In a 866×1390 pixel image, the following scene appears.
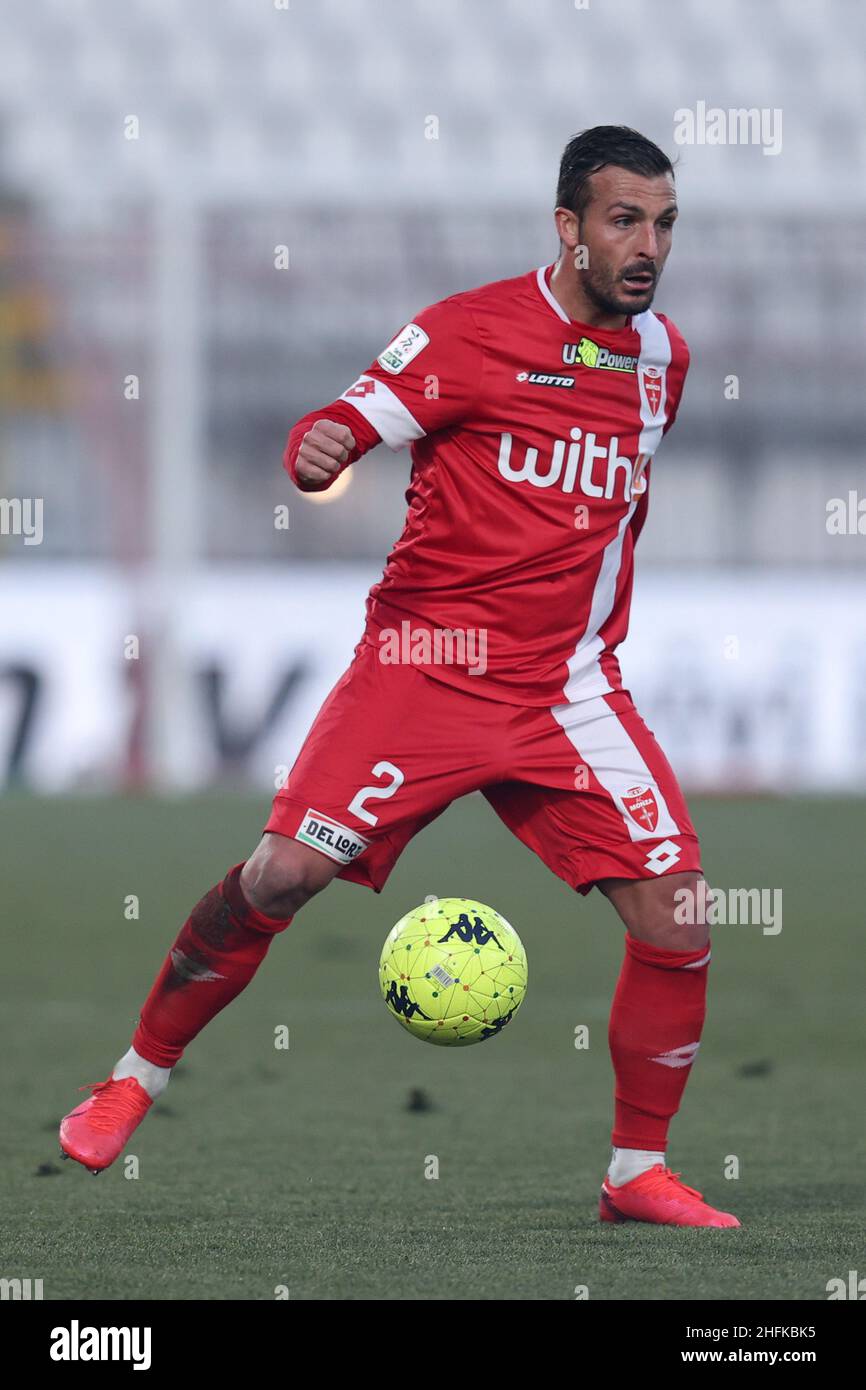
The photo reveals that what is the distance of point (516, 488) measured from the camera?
4.46m

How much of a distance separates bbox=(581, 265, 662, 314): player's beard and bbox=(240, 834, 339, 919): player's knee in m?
1.22

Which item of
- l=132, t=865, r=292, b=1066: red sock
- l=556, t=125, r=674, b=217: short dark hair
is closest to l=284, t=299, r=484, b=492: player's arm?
l=556, t=125, r=674, b=217: short dark hair

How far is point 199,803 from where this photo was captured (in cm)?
1680

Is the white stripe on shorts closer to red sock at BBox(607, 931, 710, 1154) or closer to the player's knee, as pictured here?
red sock at BBox(607, 931, 710, 1154)

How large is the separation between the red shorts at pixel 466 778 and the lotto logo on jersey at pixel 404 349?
0.59 metres

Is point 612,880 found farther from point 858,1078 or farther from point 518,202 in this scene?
point 518,202

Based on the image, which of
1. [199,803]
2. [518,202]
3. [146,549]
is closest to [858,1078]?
[199,803]

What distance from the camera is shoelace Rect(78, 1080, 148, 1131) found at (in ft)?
14.5

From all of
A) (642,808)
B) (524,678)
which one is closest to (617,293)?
(524,678)

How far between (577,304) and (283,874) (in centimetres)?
128

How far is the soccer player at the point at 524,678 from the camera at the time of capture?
4.37 metres

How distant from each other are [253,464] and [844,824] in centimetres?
933

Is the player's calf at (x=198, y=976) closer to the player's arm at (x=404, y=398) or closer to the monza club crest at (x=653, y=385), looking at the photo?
the player's arm at (x=404, y=398)

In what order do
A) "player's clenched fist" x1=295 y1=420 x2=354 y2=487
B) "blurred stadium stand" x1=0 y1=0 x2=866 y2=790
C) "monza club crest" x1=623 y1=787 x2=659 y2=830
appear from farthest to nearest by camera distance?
"blurred stadium stand" x1=0 y1=0 x2=866 y2=790, "monza club crest" x1=623 y1=787 x2=659 y2=830, "player's clenched fist" x1=295 y1=420 x2=354 y2=487
